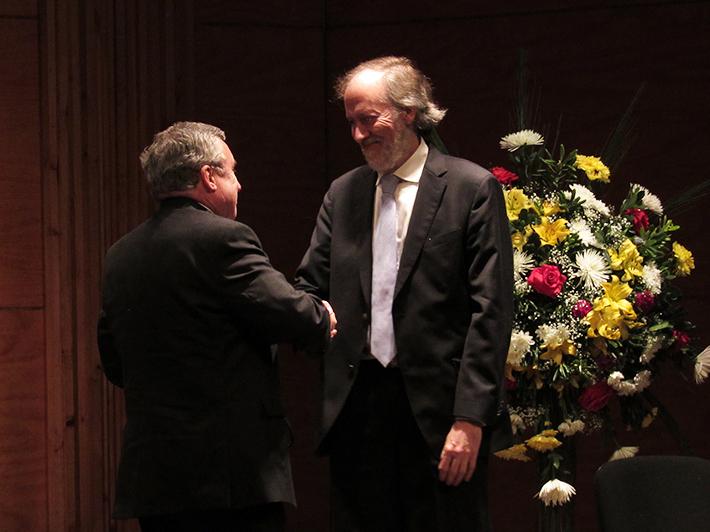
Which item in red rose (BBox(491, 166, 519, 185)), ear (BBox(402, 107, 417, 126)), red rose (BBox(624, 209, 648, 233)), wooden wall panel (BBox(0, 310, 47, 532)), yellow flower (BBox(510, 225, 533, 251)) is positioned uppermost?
ear (BBox(402, 107, 417, 126))

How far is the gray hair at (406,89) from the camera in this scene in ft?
9.34

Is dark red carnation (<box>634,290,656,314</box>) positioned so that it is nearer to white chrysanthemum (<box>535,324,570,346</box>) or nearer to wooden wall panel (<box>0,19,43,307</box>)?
white chrysanthemum (<box>535,324,570,346</box>)

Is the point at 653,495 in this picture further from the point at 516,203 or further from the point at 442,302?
the point at 516,203

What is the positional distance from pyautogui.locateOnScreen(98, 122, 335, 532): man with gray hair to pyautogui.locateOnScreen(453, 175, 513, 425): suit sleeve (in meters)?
0.36

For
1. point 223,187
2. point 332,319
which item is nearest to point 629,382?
point 332,319

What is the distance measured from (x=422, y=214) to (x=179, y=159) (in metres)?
0.59

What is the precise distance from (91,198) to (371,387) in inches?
70.0

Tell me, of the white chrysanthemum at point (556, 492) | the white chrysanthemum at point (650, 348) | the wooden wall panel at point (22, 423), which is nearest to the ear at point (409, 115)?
the white chrysanthemum at point (650, 348)

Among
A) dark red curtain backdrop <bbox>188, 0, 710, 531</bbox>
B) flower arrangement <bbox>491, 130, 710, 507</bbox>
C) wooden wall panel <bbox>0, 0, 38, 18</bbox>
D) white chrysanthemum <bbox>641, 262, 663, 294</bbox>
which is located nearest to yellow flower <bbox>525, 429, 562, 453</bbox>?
flower arrangement <bbox>491, 130, 710, 507</bbox>

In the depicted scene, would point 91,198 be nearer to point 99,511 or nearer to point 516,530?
point 99,511

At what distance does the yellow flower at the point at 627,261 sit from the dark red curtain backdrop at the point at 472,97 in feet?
3.97

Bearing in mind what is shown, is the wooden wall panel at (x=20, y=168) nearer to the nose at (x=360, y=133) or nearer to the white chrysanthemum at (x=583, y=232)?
the nose at (x=360, y=133)

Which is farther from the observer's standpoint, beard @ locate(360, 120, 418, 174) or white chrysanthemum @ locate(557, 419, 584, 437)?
white chrysanthemum @ locate(557, 419, 584, 437)

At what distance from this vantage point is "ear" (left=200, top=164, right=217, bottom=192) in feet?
8.99
